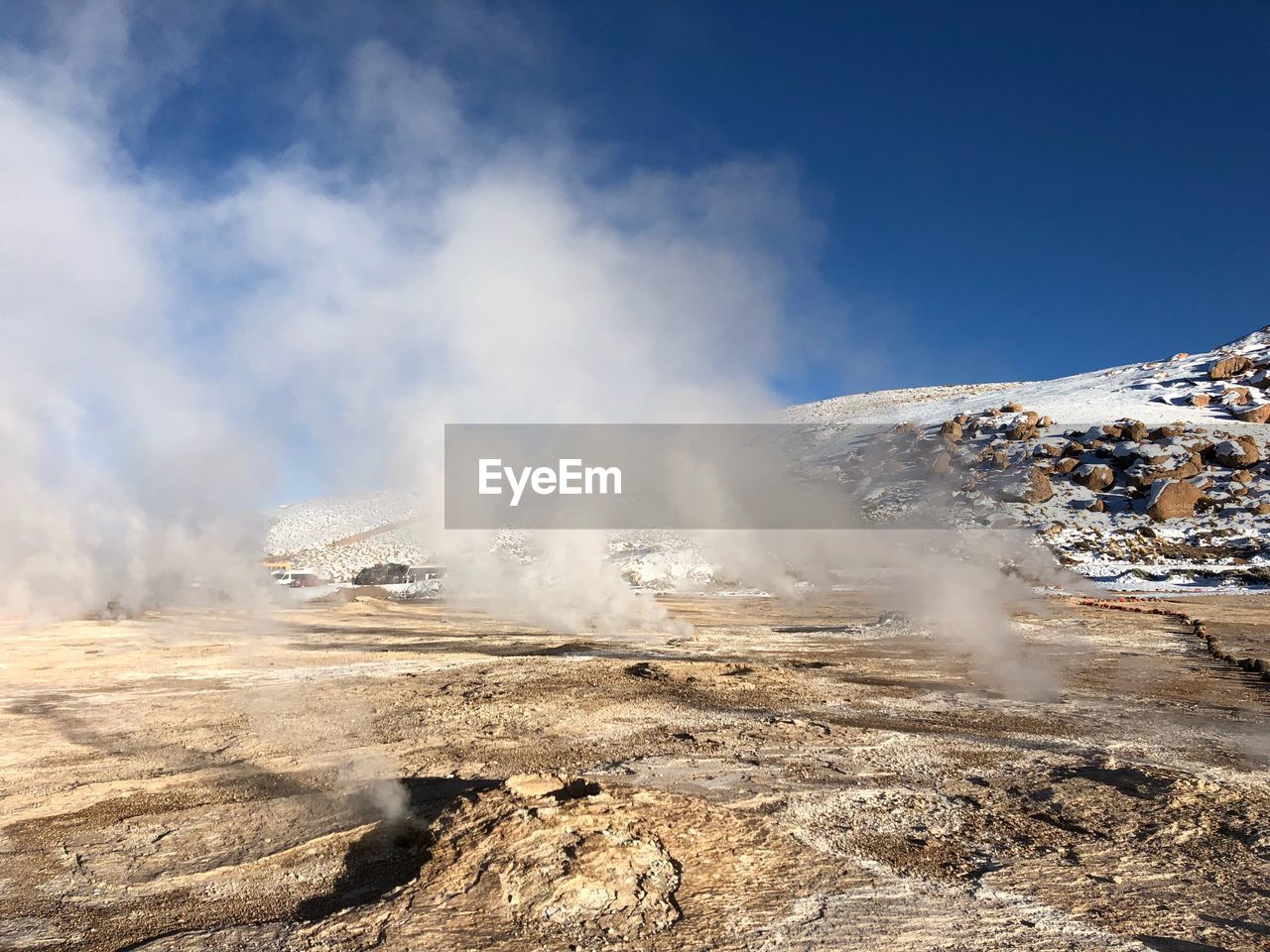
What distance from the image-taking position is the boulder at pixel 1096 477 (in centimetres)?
4569

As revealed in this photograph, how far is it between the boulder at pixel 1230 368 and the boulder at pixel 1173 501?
29568 mm

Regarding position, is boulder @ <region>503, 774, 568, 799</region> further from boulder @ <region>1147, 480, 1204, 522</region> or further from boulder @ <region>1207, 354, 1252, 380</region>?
boulder @ <region>1207, 354, 1252, 380</region>

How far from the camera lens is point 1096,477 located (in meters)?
45.9

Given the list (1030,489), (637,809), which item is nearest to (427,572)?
(637,809)

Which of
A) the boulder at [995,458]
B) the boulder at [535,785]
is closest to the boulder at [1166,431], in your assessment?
the boulder at [995,458]

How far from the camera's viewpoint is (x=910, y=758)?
6980 mm

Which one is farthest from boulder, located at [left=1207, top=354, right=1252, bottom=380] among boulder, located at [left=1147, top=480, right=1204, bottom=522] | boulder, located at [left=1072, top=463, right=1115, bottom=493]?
boulder, located at [left=1147, top=480, right=1204, bottom=522]

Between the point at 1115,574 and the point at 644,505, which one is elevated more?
the point at 644,505

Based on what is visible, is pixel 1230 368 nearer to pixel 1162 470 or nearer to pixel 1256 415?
pixel 1256 415

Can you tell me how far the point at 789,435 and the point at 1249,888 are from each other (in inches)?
2727

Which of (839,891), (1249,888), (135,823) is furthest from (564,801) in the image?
(1249,888)

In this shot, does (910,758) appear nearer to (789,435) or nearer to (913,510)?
(913,510)

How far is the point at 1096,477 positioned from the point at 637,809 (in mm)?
49892

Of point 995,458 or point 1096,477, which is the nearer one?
point 1096,477
